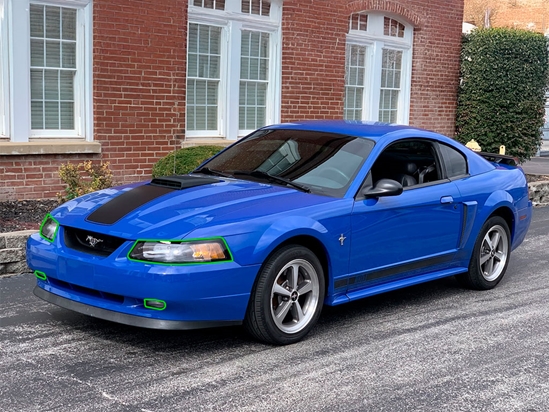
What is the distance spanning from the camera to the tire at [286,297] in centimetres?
525

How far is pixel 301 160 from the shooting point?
20.9 ft

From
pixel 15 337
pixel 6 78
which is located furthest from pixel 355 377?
pixel 6 78

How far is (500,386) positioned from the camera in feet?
15.8

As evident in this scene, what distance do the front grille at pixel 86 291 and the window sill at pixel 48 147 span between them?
516 cm

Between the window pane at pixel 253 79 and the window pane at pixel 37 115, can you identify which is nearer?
the window pane at pixel 37 115

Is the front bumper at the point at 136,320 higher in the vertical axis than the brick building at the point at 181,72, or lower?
lower

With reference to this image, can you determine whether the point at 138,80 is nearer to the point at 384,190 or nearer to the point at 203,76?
the point at 203,76

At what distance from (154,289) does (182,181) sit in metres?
1.33

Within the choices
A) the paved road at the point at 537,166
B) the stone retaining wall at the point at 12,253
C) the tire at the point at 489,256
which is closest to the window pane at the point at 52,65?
the stone retaining wall at the point at 12,253

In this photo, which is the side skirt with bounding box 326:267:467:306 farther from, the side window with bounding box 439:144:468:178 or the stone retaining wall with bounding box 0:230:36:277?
the stone retaining wall with bounding box 0:230:36:277

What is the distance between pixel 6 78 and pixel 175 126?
275cm

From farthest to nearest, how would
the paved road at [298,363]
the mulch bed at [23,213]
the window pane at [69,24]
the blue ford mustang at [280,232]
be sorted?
the window pane at [69,24]
the mulch bed at [23,213]
the blue ford mustang at [280,232]
the paved road at [298,363]

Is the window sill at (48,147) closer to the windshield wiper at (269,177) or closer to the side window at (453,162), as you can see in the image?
the windshield wiper at (269,177)

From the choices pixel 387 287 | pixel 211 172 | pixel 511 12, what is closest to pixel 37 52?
pixel 211 172
